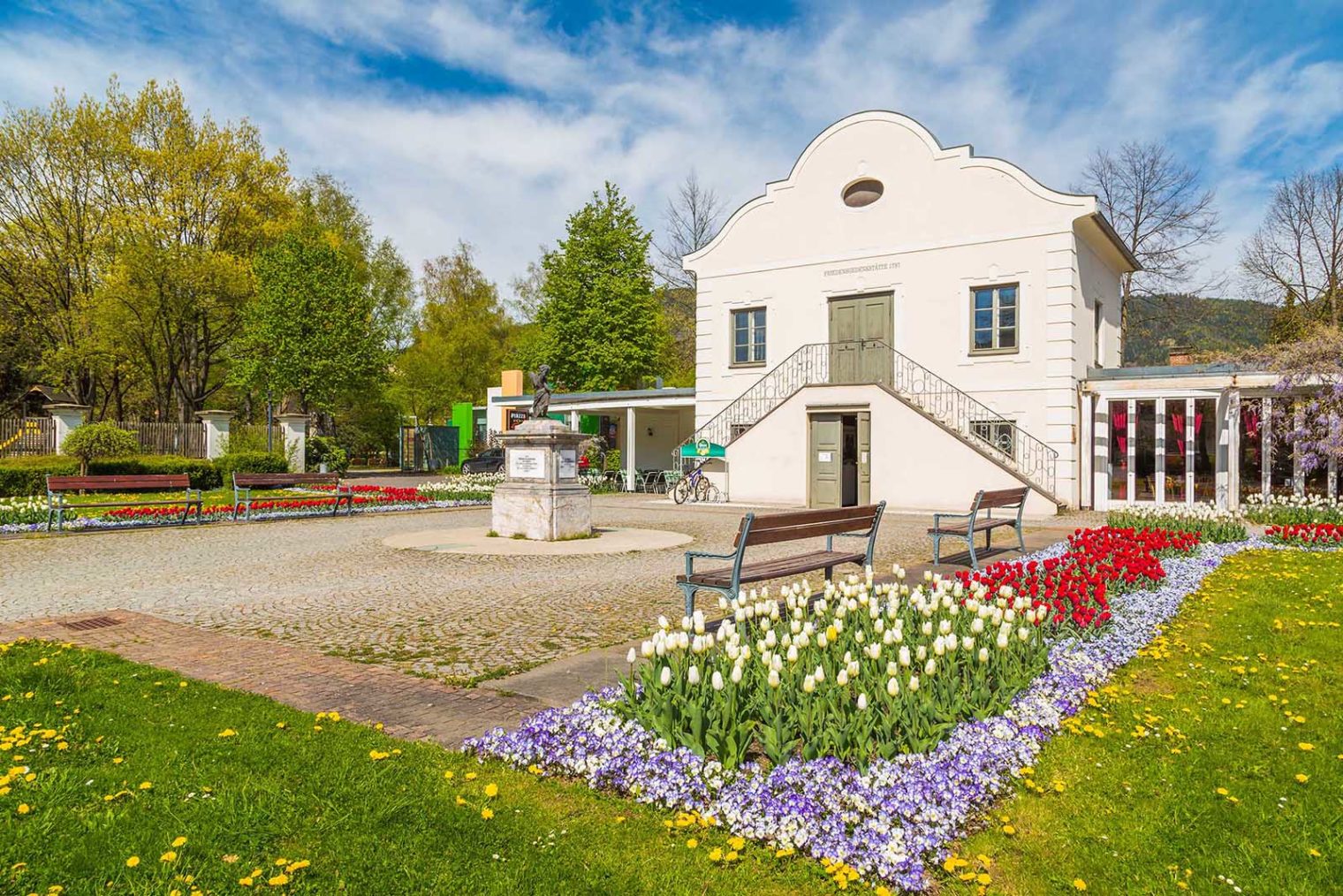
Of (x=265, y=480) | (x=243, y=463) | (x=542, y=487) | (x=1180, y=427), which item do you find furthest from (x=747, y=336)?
(x=243, y=463)

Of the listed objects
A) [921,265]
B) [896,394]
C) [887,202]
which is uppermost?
[887,202]

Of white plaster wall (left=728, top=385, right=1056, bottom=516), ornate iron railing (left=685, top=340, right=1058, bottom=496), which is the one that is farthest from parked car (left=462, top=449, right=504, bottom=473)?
white plaster wall (left=728, top=385, right=1056, bottom=516)

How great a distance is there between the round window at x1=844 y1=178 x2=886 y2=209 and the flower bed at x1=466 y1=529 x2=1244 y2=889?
17.4m

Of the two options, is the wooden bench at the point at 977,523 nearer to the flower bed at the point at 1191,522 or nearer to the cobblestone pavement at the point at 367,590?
the cobblestone pavement at the point at 367,590

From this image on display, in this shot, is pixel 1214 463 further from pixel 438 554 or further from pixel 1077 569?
pixel 438 554

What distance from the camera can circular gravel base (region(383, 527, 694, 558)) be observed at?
1105 centimetres

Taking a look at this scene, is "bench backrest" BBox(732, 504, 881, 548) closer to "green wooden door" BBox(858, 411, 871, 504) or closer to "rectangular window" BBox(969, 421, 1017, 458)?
"green wooden door" BBox(858, 411, 871, 504)

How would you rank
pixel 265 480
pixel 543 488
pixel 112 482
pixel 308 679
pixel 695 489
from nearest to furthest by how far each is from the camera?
pixel 308 679, pixel 543 488, pixel 112 482, pixel 265 480, pixel 695 489

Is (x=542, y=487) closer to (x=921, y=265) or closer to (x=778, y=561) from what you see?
(x=778, y=561)

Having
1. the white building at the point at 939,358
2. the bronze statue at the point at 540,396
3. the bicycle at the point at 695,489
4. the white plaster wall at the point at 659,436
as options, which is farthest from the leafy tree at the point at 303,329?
the bronze statue at the point at 540,396

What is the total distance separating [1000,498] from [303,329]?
95.6ft

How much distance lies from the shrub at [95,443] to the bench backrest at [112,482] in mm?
8584

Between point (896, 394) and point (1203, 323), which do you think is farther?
point (1203, 323)

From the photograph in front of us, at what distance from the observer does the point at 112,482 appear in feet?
45.2
